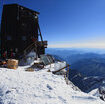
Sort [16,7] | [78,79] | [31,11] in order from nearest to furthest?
[16,7], [31,11], [78,79]

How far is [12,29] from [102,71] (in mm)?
174056

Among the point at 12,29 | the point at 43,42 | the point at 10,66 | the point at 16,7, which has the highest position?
the point at 16,7

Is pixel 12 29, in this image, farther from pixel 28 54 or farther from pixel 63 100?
pixel 63 100

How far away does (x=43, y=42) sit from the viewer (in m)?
24.9

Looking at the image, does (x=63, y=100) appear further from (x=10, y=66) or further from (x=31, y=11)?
(x=31, y=11)

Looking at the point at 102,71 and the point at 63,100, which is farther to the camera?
the point at 102,71

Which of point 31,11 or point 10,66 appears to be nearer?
point 10,66

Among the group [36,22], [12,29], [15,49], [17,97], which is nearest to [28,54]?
[15,49]

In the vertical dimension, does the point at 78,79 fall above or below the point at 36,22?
below

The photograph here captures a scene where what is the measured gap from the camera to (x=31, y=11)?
23.8 meters

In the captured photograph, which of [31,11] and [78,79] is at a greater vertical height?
[31,11]

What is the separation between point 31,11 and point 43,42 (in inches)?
398

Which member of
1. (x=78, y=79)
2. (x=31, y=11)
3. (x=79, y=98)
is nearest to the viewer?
(x=79, y=98)

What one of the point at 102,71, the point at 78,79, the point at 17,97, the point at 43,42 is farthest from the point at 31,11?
the point at 102,71
